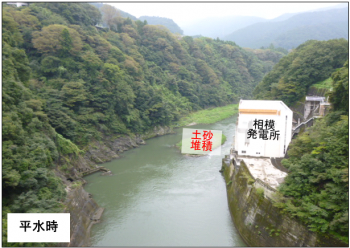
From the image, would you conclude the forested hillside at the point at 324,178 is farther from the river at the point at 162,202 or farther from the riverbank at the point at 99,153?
the riverbank at the point at 99,153

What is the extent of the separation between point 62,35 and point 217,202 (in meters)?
18.6

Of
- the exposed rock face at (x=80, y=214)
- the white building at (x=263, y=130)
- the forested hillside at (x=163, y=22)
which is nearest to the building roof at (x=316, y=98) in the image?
the white building at (x=263, y=130)

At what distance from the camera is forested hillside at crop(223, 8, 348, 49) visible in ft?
336

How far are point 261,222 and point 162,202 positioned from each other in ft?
19.1

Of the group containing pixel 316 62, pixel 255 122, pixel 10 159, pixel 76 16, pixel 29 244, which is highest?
pixel 76 16

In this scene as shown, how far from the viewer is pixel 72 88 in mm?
23031

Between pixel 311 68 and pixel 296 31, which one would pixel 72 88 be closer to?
pixel 311 68

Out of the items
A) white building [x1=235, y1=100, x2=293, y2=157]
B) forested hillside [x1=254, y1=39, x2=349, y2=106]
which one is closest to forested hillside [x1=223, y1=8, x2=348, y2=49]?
forested hillside [x1=254, y1=39, x2=349, y2=106]

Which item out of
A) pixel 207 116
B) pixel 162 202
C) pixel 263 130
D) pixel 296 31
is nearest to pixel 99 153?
pixel 162 202

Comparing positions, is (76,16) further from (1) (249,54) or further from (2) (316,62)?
(1) (249,54)

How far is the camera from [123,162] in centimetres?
2214

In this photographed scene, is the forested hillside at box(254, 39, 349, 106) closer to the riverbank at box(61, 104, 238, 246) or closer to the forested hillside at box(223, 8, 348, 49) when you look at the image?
the riverbank at box(61, 104, 238, 246)

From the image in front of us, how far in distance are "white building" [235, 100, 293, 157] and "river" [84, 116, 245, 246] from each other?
10.4 feet

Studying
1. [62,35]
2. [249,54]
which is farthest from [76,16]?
[249,54]
